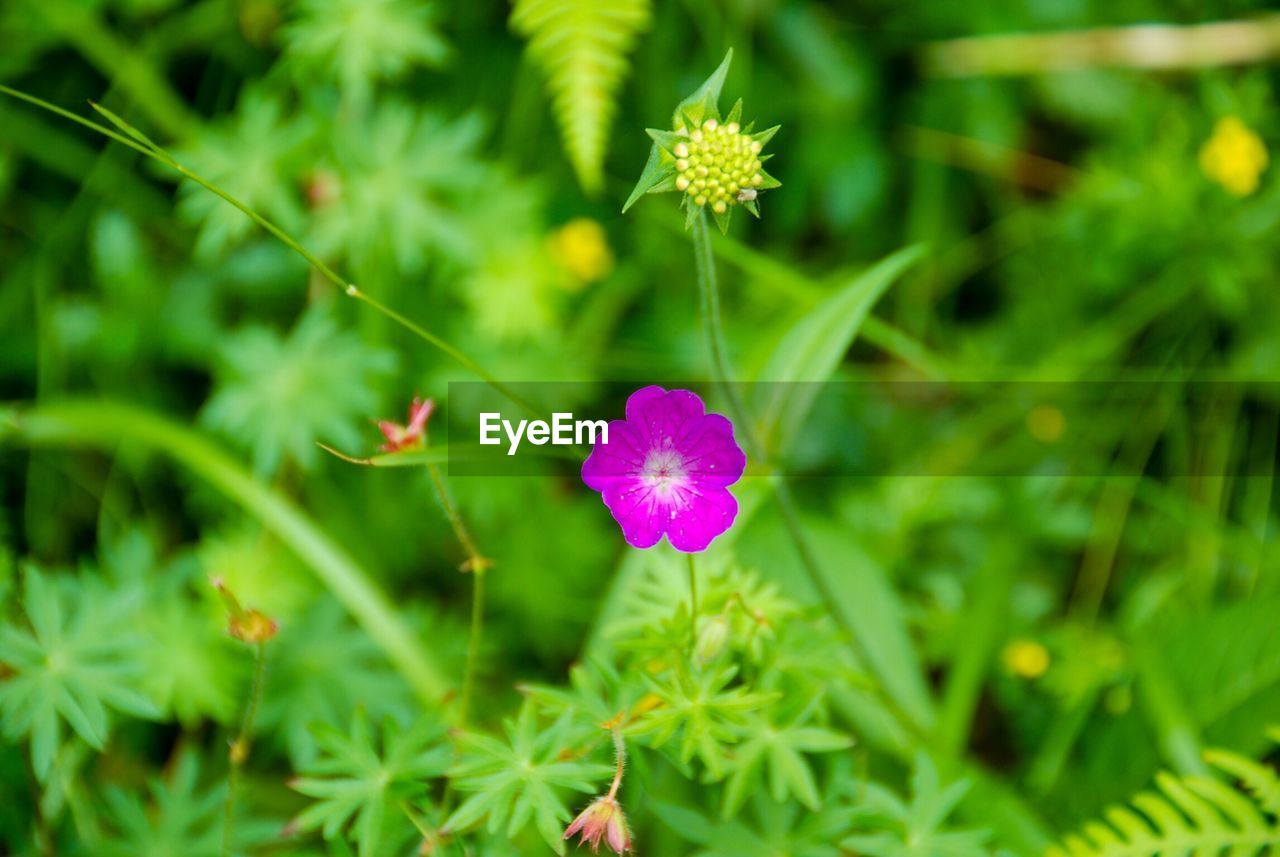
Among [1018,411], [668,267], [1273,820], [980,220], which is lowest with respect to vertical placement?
[1273,820]

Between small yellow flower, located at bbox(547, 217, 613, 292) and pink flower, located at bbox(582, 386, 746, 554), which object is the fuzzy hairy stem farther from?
small yellow flower, located at bbox(547, 217, 613, 292)

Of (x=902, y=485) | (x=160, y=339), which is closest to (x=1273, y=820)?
(x=902, y=485)

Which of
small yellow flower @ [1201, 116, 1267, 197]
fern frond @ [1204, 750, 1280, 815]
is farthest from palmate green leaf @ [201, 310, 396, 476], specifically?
small yellow flower @ [1201, 116, 1267, 197]

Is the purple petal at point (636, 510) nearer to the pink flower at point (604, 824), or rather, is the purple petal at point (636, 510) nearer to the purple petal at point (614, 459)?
the purple petal at point (614, 459)

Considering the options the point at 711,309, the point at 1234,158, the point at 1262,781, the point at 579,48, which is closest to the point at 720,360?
the point at 711,309

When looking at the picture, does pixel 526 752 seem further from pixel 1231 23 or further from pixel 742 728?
pixel 1231 23
